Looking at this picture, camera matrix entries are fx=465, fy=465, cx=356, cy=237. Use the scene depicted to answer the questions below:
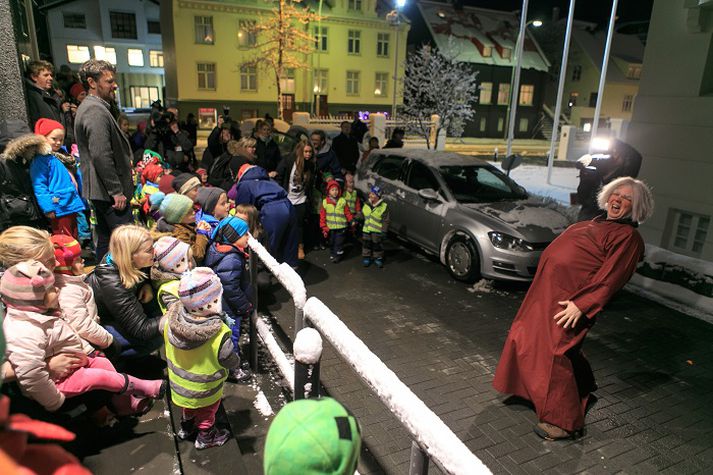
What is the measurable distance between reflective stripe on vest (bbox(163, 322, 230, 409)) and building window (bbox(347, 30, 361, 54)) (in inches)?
1399

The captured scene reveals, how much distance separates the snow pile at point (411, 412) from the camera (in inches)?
61.4

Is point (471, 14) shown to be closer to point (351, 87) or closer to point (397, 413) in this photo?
point (351, 87)

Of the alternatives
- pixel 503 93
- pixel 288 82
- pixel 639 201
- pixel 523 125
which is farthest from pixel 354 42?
pixel 639 201

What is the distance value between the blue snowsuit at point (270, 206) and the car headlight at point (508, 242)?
111 inches

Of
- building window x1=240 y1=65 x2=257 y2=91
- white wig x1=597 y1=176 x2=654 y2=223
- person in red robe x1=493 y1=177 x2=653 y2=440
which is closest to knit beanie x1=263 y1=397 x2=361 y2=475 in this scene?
person in red robe x1=493 y1=177 x2=653 y2=440

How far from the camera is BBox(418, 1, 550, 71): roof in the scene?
123 ft

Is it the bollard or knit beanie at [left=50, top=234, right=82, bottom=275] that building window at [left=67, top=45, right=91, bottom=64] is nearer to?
knit beanie at [left=50, top=234, right=82, bottom=275]

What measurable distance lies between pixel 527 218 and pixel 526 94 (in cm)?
3906

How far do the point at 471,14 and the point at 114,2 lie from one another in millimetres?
32571

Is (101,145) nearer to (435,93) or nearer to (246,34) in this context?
(435,93)

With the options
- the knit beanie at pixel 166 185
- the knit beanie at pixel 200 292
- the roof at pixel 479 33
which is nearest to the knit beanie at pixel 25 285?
the knit beanie at pixel 200 292

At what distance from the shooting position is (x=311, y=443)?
4.42 ft

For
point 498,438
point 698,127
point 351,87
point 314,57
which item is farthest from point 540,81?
point 498,438

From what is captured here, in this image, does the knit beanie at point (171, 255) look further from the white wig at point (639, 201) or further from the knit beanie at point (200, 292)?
the white wig at point (639, 201)
